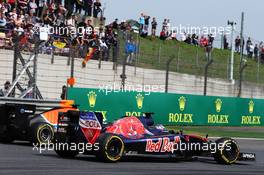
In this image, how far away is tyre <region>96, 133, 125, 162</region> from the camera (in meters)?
12.7

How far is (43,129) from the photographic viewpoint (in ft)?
52.9

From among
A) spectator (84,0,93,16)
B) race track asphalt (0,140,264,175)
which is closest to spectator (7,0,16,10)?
spectator (84,0,93,16)

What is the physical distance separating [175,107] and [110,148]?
1570 centimetres

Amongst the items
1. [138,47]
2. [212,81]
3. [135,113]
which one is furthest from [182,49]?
[135,113]

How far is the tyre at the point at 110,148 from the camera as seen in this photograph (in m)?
12.7

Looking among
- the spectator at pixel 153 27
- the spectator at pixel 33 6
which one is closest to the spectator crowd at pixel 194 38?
the spectator at pixel 153 27

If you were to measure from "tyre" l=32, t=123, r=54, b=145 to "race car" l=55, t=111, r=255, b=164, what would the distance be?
2.46 meters

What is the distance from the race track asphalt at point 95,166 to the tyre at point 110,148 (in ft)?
0.54

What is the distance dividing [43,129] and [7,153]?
7.82 ft

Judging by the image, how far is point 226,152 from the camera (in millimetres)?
14008

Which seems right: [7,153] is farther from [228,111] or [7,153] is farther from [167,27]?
[167,27]

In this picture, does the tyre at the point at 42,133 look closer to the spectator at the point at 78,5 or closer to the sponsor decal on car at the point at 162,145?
the sponsor decal on car at the point at 162,145

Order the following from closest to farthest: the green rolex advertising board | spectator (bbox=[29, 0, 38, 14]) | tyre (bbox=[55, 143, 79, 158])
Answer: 1. tyre (bbox=[55, 143, 79, 158])
2. the green rolex advertising board
3. spectator (bbox=[29, 0, 38, 14])

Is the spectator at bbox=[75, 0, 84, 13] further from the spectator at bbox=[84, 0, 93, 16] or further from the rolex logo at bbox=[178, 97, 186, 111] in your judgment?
the rolex logo at bbox=[178, 97, 186, 111]
